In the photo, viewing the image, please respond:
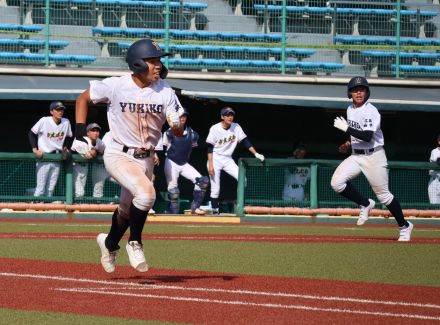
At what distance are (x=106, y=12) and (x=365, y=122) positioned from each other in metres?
10.8

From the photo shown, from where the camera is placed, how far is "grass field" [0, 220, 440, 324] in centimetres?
616

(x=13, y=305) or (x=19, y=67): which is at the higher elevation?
(x=19, y=67)

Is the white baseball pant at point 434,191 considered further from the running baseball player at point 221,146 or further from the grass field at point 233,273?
the grass field at point 233,273

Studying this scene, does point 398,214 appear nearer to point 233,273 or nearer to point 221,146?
point 233,273

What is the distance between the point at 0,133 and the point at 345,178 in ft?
34.0

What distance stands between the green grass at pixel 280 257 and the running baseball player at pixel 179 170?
642 centimetres

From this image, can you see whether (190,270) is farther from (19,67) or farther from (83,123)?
(19,67)

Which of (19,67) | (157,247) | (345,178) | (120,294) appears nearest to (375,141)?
(345,178)

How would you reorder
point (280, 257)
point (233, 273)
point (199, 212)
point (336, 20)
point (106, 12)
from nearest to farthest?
1. point (233, 273)
2. point (280, 257)
3. point (199, 212)
4. point (106, 12)
5. point (336, 20)

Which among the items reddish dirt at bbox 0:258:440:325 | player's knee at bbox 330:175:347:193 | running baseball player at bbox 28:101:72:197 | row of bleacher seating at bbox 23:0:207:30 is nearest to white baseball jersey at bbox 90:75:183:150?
reddish dirt at bbox 0:258:440:325

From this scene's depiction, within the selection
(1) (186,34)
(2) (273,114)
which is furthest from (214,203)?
(1) (186,34)

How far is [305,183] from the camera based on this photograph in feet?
61.2

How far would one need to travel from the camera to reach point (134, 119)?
26.8 ft

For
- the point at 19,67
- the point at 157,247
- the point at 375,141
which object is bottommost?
the point at 157,247
